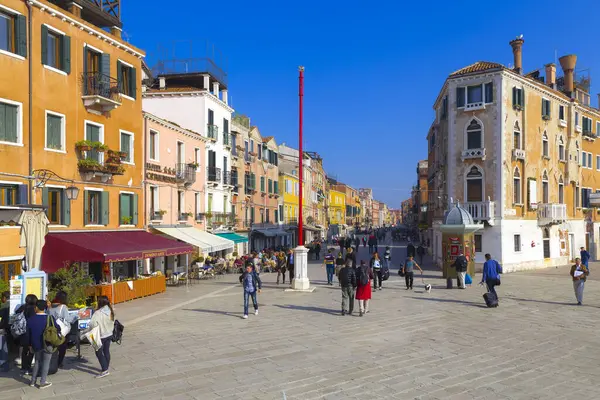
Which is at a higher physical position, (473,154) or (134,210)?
(473,154)

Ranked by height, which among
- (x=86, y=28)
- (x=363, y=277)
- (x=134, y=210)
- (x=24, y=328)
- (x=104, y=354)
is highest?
(x=86, y=28)

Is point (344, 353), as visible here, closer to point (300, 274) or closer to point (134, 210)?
point (300, 274)

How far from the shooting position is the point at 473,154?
29.8 metres

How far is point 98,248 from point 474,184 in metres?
22.2

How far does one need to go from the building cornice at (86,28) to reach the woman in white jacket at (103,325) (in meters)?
12.7

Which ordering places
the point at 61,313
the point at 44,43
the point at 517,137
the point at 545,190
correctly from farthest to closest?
the point at 545,190 < the point at 517,137 < the point at 44,43 < the point at 61,313

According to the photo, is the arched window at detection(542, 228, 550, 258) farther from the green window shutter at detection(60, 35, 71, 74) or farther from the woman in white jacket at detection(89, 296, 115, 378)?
the woman in white jacket at detection(89, 296, 115, 378)

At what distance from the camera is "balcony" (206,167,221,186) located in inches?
1233

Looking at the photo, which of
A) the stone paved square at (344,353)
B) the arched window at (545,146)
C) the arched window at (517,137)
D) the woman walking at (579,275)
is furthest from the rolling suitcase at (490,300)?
the arched window at (545,146)

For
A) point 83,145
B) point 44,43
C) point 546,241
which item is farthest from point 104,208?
point 546,241

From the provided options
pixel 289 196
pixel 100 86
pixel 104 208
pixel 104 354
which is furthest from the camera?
pixel 289 196

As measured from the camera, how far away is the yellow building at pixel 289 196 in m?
52.7

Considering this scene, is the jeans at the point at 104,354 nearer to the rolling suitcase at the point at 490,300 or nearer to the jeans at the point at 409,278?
the rolling suitcase at the point at 490,300

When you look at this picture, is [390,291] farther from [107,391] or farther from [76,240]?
[107,391]
